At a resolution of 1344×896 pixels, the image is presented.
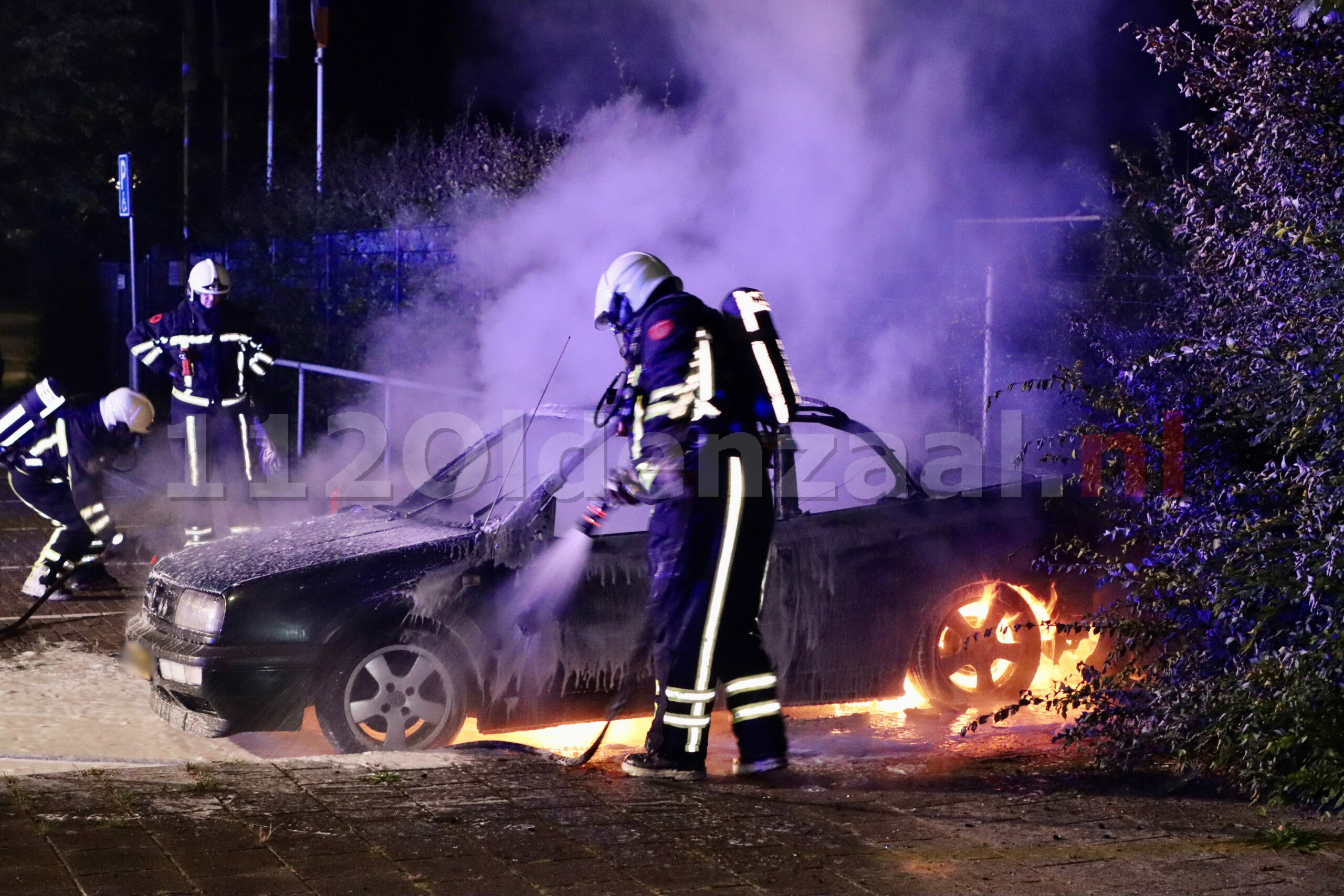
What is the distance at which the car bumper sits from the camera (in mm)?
5418

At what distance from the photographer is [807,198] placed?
1033cm

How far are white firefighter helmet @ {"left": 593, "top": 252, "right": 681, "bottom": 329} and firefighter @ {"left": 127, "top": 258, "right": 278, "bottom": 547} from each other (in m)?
5.37

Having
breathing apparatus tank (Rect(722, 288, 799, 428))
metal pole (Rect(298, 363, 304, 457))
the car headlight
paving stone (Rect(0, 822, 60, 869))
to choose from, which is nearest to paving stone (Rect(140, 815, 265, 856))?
paving stone (Rect(0, 822, 60, 869))

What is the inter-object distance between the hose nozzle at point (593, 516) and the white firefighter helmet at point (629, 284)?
652mm

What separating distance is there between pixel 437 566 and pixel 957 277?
5.36 m

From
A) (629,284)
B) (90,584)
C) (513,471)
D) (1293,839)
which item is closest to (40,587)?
(90,584)

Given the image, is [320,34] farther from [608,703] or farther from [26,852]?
[26,852]

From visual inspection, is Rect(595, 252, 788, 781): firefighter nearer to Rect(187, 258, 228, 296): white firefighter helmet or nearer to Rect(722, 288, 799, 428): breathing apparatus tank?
Rect(722, 288, 799, 428): breathing apparatus tank

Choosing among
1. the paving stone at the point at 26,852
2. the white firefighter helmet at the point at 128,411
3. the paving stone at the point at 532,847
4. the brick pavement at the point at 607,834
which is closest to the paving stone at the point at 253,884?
the brick pavement at the point at 607,834

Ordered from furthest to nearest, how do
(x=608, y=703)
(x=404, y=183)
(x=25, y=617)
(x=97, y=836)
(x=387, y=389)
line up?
1. (x=404, y=183)
2. (x=387, y=389)
3. (x=25, y=617)
4. (x=608, y=703)
5. (x=97, y=836)

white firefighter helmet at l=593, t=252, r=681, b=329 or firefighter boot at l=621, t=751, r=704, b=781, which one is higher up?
white firefighter helmet at l=593, t=252, r=681, b=329

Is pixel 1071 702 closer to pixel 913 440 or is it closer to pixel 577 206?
pixel 913 440

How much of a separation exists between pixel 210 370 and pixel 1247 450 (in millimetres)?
7024

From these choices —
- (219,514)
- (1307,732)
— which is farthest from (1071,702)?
(219,514)
